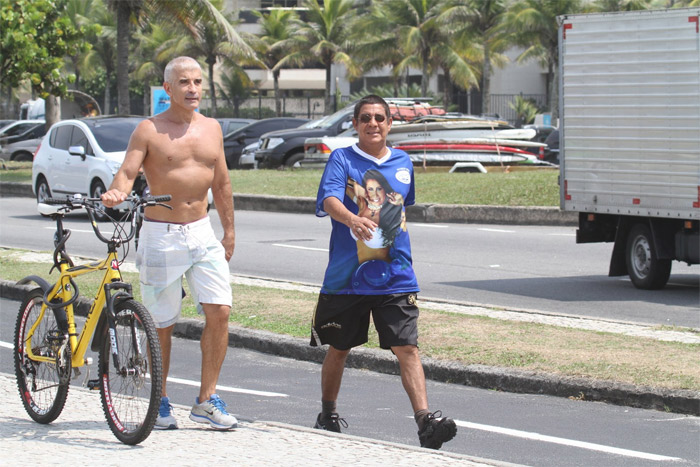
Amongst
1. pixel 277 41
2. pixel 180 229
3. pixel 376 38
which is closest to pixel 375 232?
pixel 180 229

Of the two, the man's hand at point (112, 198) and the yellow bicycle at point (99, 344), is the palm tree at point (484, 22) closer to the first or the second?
the yellow bicycle at point (99, 344)

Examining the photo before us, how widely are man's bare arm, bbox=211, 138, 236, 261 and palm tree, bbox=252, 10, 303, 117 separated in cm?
5446

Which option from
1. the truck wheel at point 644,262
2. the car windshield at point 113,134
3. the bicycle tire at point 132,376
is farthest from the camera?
the car windshield at point 113,134

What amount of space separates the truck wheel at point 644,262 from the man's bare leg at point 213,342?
708 centimetres

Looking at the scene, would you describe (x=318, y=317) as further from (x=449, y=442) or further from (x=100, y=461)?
(x=100, y=461)

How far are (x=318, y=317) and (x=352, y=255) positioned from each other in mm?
393

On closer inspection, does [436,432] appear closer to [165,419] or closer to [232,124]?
[165,419]

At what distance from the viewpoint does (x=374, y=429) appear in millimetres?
6410

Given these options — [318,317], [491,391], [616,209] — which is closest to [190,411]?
[318,317]

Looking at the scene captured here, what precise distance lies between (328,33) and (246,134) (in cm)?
2878

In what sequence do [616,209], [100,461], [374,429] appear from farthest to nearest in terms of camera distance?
[616,209] → [374,429] → [100,461]

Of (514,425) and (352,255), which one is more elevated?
(352,255)

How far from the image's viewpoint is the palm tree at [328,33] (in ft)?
195

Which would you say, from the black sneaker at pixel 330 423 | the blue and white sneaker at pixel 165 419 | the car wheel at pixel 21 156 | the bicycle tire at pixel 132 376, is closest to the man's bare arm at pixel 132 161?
the bicycle tire at pixel 132 376
